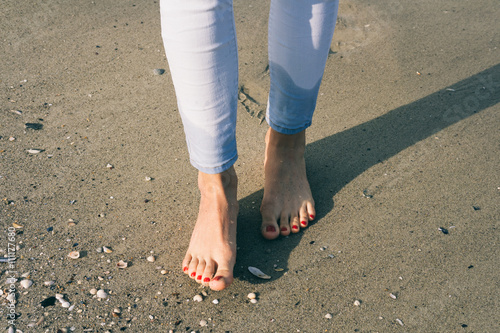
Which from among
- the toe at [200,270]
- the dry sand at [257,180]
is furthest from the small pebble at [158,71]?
the toe at [200,270]

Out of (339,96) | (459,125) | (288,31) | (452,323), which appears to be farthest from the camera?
(339,96)

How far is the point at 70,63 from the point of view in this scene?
245 cm

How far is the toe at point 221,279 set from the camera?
4.48 feet

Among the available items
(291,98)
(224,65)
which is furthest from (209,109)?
(291,98)

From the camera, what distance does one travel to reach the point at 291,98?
1.58 m

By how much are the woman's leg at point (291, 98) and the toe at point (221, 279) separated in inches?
9.8

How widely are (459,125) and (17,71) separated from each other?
2.37 meters

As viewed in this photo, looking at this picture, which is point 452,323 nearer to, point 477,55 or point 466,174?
point 466,174

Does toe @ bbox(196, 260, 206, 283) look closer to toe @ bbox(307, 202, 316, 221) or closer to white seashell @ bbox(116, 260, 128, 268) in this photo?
white seashell @ bbox(116, 260, 128, 268)

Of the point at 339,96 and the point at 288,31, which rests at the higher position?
the point at 288,31

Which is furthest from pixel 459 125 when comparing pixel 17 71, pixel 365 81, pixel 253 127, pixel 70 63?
pixel 17 71

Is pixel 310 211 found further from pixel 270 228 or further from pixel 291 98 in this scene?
pixel 291 98

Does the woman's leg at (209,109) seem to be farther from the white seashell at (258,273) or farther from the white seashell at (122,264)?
the white seashell at (122,264)

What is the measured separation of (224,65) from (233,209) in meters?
0.52
